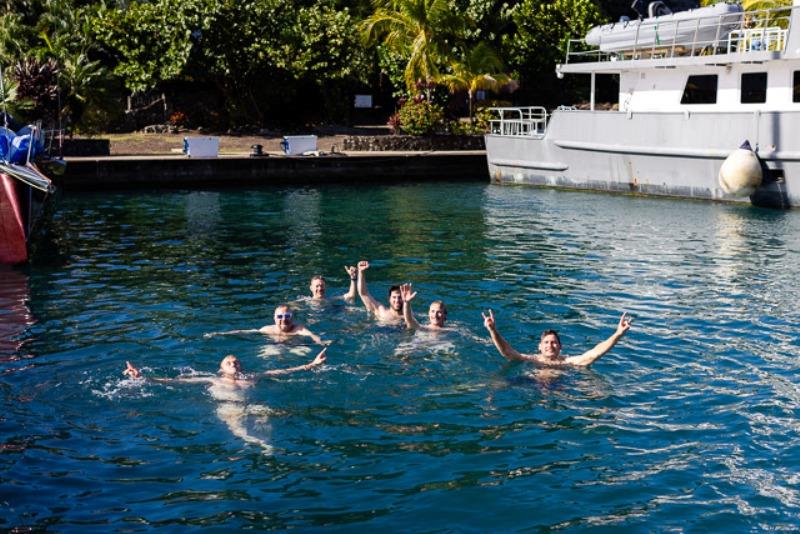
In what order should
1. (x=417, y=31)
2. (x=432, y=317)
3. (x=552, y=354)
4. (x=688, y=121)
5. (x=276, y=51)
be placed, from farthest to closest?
(x=276, y=51) < (x=417, y=31) < (x=688, y=121) < (x=432, y=317) < (x=552, y=354)

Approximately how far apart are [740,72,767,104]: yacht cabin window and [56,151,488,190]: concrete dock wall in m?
10.3

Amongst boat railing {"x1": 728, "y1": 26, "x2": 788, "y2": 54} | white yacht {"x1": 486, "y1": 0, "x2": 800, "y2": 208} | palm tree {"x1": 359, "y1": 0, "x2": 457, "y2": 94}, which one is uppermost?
palm tree {"x1": 359, "y1": 0, "x2": 457, "y2": 94}

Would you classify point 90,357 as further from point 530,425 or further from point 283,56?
point 283,56

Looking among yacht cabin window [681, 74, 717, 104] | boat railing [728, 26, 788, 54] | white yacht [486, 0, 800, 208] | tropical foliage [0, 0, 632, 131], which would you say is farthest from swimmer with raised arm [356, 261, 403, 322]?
tropical foliage [0, 0, 632, 131]

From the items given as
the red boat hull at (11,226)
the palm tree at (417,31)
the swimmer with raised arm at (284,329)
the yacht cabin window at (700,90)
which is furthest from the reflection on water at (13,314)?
the palm tree at (417,31)

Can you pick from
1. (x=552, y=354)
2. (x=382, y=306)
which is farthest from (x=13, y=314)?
(x=552, y=354)

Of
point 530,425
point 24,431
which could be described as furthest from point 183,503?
point 530,425

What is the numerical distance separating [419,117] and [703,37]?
1166 centimetres

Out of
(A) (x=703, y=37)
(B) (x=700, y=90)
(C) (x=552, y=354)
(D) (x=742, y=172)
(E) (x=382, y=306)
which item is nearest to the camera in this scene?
(C) (x=552, y=354)

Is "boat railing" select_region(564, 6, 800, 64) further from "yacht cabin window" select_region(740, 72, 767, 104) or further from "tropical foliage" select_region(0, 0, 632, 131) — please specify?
"tropical foliage" select_region(0, 0, 632, 131)

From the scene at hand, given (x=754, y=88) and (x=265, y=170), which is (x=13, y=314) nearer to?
(x=265, y=170)

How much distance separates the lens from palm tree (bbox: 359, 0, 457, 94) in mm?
36688

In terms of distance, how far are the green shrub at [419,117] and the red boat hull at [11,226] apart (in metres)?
19.9

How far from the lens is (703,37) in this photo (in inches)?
1116
